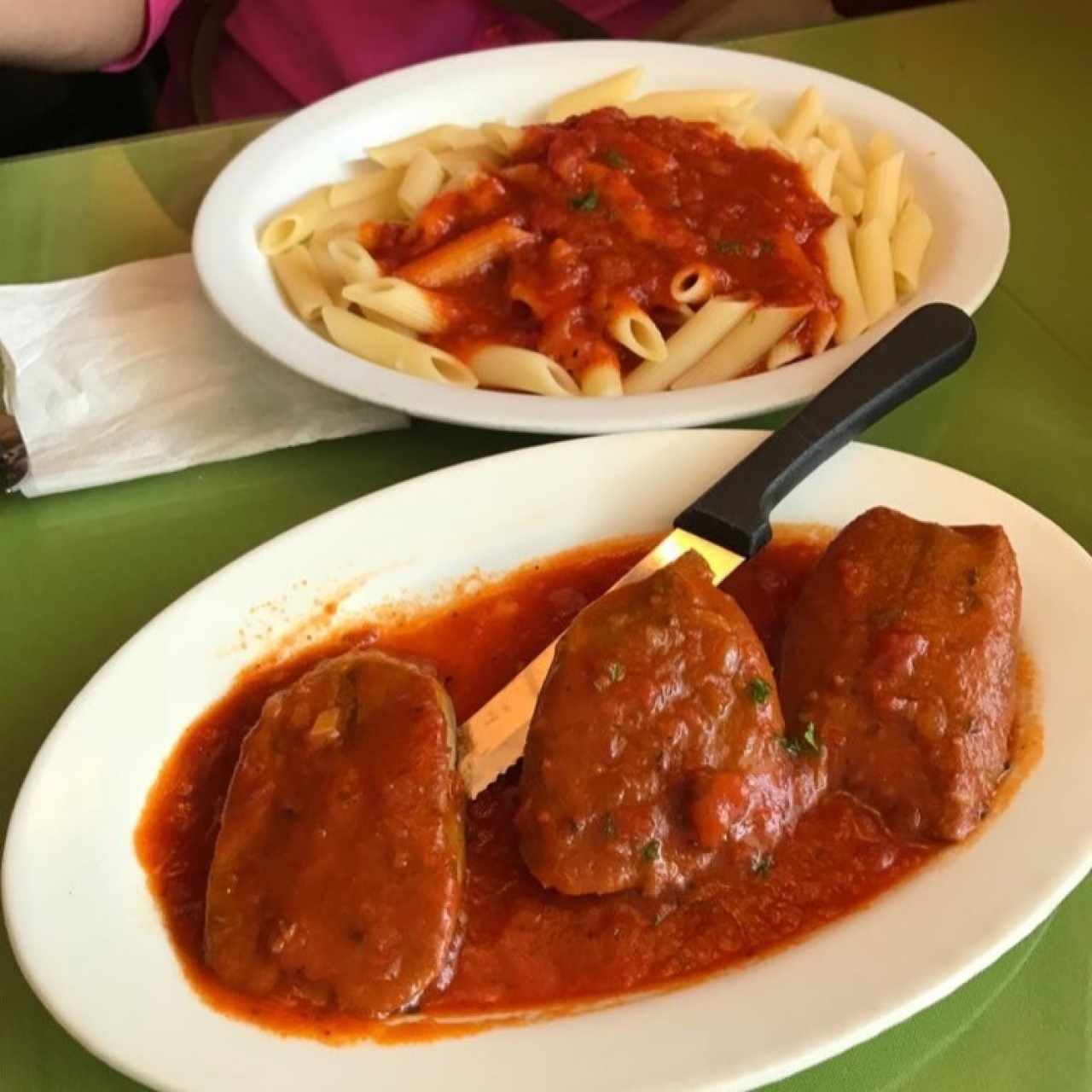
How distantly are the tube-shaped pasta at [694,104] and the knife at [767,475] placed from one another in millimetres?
805

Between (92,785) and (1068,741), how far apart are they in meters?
0.90

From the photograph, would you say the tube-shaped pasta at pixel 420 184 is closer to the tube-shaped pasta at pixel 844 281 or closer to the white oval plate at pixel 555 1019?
the tube-shaped pasta at pixel 844 281

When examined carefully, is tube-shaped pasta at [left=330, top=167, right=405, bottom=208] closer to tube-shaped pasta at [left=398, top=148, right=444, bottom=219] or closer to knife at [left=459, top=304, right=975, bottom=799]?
tube-shaped pasta at [left=398, top=148, right=444, bottom=219]

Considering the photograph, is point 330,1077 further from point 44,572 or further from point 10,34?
point 10,34

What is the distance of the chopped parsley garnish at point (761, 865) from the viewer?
1.19 metres

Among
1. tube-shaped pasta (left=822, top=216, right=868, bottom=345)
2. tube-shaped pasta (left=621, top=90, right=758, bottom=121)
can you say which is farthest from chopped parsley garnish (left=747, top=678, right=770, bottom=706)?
tube-shaped pasta (left=621, top=90, right=758, bottom=121)

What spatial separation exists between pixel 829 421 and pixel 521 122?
3.86 feet

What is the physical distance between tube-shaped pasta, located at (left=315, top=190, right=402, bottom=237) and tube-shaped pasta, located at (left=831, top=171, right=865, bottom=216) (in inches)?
28.4

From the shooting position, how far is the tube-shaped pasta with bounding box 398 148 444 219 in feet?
7.06

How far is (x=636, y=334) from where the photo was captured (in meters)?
1.90

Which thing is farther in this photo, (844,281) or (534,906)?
(844,281)

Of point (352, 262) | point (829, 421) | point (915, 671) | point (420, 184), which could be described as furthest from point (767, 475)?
point (420, 184)

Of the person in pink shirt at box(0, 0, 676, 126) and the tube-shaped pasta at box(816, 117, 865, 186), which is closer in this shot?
the tube-shaped pasta at box(816, 117, 865, 186)

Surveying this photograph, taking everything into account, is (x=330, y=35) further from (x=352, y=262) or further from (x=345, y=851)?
(x=345, y=851)
